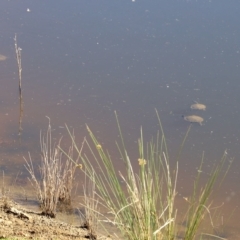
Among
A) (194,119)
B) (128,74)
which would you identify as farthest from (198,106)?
(128,74)

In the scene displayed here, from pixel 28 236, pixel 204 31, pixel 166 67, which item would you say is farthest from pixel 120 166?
pixel 204 31

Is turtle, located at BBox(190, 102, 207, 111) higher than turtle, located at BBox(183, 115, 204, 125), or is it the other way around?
turtle, located at BBox(190, 102, 207, 111)

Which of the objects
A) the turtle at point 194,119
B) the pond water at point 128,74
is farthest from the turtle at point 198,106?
the turtle at point 194,119

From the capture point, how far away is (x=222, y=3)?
35.0 ft

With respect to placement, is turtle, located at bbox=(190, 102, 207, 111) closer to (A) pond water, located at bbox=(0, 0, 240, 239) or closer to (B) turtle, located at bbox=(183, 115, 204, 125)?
(A) pond water, located at bbox=(0, 0, 240, 239)

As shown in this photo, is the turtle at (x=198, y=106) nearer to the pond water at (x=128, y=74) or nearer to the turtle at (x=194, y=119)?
the pond water at (x=128, y=74)

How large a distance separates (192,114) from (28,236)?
3575 mm

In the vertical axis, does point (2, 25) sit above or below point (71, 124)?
above

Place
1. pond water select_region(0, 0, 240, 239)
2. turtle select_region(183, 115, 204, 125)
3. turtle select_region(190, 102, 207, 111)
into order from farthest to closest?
turtle select_region(190, 102, 207, 111), turtle select_region(183, 115, 204, 125), pond water select_region(0, 0, 240, 239)

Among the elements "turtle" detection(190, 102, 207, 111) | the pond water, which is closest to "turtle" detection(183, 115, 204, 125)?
the pond water

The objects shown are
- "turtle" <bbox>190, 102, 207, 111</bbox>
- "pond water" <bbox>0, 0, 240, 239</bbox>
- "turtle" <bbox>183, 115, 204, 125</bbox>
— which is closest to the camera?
"pond water" <bbox>0, 0, 240, 239</bbox>

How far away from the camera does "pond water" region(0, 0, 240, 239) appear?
6.36 metres

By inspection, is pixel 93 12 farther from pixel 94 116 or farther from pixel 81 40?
pixel 94 116

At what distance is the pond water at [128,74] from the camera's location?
636cm
